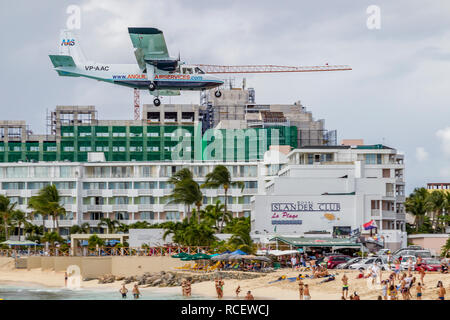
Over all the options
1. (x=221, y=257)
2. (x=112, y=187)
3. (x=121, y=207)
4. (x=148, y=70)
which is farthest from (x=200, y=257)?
(x=112, y=187)

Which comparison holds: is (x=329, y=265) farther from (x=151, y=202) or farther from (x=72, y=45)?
(x=151, y=202)

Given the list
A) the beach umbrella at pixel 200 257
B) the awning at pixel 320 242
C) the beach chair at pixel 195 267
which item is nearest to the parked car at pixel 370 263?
the awning at pixel 320 242

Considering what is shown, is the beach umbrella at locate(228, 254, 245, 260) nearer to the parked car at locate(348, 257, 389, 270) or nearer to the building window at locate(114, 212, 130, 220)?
the parked car at locate(348, 257, 389, 270)

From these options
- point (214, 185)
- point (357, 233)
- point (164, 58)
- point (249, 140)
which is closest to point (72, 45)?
point (164, 58)

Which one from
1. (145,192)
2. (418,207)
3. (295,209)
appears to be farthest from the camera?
(418,207)

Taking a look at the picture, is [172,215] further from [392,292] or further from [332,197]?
[392,292]

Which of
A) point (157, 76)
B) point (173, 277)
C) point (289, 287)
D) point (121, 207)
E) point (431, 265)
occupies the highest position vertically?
point (157, 76)

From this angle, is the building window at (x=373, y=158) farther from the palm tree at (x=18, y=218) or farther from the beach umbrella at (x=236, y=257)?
the palm tree at (x=18, y=218)
